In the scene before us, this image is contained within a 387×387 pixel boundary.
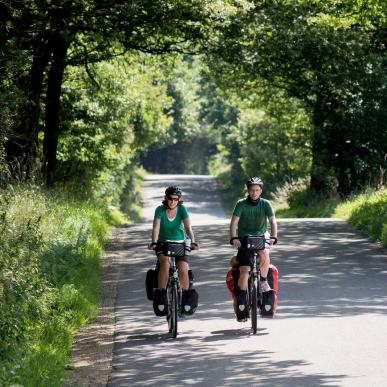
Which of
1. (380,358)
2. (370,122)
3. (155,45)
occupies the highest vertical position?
(155,45)

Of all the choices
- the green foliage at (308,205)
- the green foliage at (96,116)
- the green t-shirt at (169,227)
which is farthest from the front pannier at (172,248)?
the green foliage at (308,205)

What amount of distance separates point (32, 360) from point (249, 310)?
3321 mm

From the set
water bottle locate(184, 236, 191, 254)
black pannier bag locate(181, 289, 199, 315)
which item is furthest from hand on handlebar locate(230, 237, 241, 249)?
black pannier bag locate(181, 289, 199, 315)

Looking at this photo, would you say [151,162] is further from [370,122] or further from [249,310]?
[249,310]

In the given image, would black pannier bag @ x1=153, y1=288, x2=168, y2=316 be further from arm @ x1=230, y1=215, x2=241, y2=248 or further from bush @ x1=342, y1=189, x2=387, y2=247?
bush @ x1=342, y1=189, x2=387, y2=247

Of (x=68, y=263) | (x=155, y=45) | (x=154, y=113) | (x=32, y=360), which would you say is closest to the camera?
(x=32, y=360)

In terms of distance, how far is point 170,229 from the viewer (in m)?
12.1

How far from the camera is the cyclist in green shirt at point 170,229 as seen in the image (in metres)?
12.0

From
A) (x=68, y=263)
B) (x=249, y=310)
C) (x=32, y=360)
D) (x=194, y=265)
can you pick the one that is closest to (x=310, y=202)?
(x=194, y=265)

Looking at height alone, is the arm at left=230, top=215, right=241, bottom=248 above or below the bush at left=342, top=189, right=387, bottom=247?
above

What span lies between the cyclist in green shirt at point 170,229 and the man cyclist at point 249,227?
0.58 meters

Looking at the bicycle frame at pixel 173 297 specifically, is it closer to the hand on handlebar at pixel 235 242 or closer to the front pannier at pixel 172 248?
the front pannier at pixel 172 248

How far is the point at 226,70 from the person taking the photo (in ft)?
117

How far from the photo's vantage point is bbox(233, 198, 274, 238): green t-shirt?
39.8 ft
